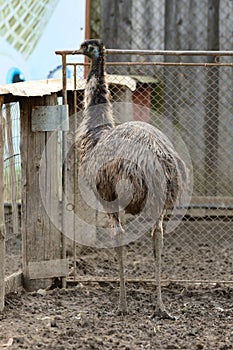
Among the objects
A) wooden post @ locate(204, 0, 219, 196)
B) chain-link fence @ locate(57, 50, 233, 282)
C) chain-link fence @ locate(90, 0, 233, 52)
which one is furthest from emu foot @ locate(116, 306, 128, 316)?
chain-link fence @ locate(90, 0, 233, 52)

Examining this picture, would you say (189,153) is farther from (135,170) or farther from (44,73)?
(135,170)

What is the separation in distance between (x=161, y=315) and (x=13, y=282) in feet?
4.43

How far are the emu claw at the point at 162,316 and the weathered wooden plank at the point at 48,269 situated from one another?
123cm

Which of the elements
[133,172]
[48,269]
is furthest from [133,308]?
[133,172]

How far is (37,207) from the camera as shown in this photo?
6730mm

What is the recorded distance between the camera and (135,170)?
5.74 metres

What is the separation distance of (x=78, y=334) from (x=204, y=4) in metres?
5.22

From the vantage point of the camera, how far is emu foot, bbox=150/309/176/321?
5895 millimetres

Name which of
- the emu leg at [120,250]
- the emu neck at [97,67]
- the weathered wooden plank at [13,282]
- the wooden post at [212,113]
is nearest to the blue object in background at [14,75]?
the wooden post at [212,113]

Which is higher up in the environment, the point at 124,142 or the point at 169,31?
the point at 169,31

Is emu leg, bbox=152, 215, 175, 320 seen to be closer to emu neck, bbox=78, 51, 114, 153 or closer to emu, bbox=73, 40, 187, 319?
emu, bbox=73, 40, 187, 319

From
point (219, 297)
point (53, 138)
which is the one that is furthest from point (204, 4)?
point (219, 297)

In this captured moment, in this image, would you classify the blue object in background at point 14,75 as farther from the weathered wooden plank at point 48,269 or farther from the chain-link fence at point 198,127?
the weathered wooden plank at point 48,269

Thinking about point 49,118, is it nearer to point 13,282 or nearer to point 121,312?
point 13,282
